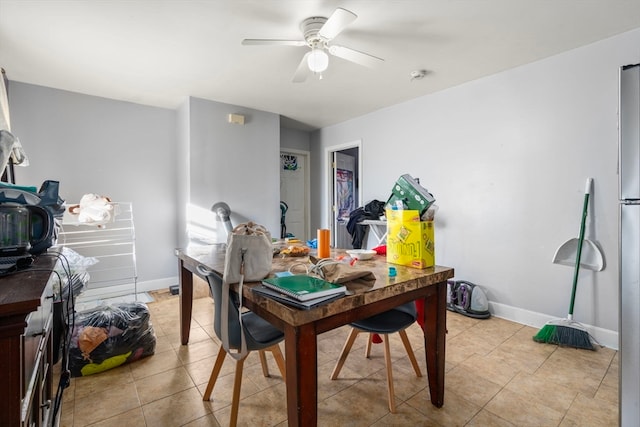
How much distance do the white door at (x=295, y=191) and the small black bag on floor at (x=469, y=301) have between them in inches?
111

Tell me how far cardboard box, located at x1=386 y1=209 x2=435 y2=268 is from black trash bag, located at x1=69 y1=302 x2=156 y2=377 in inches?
74.0

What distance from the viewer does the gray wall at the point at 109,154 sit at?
3.12 meters

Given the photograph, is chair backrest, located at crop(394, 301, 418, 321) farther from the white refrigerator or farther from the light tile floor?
the white refrigerator

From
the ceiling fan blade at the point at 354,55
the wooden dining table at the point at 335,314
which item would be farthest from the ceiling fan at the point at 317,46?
the wooden dining table at the point at 335,314

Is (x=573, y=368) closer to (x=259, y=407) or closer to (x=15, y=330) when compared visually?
(x=259, y=407)

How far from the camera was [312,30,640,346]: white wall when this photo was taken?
7.56 ft

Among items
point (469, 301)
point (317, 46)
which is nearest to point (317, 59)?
point (317, 46)

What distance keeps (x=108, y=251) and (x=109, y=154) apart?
1176 mm

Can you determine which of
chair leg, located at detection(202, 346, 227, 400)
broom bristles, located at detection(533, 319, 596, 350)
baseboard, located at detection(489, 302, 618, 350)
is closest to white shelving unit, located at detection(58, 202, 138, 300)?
chair leg, located at detection(202, 346, 227, 400)

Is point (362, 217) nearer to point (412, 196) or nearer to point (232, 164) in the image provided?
point (232, 164)

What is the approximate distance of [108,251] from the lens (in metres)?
3.56

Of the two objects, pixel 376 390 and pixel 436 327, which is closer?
pixel 436 327

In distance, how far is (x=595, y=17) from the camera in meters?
2.02

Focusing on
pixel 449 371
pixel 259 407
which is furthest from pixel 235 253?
pixel 449 371
